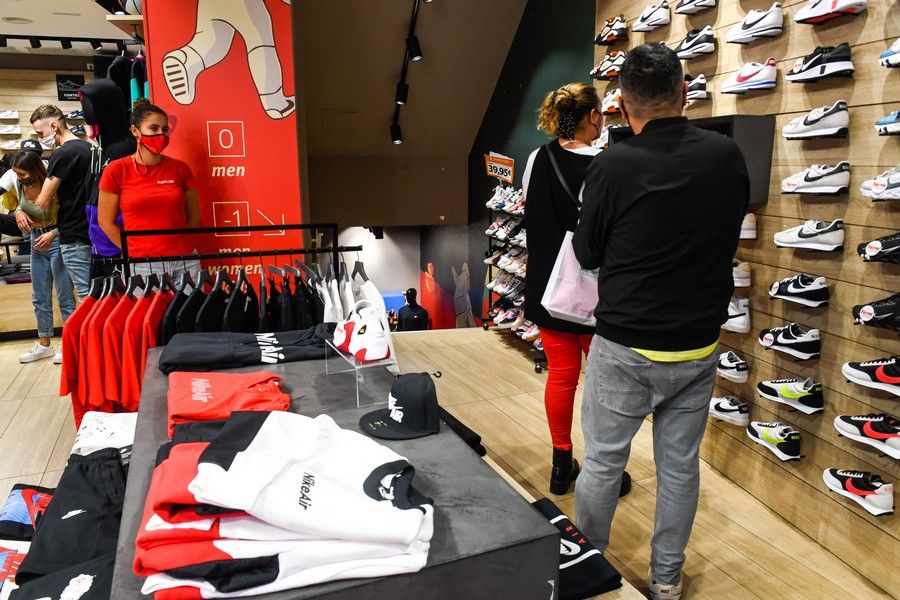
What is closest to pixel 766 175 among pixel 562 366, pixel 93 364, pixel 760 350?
pixel 760 350

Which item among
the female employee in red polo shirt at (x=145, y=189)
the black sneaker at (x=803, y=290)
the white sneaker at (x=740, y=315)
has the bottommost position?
the white sneaker at (x=740, y=315)

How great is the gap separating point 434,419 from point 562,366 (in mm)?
1104

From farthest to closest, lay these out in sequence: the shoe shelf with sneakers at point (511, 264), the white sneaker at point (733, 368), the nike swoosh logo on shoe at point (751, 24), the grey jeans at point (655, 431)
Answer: the shoe shelf with sneakers at point (511, 264)
the white sneaker at point (733, 368)
the nike swoosh logo on shoe at point (751, 24)
the grey jeans at point (655, 431)

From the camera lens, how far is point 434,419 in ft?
4.77

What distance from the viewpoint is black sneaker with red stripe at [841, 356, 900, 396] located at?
204cm

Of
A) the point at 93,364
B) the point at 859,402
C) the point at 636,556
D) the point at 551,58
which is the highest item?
the point at 551,58

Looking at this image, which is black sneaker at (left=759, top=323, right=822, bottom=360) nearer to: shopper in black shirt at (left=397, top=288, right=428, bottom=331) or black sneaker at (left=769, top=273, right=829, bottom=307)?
black sneaker at (left=769, top=273, right=829, bottom=307)

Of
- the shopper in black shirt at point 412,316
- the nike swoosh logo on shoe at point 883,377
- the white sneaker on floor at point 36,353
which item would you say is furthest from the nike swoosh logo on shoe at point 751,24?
the shopper in black shirt at point 412,316

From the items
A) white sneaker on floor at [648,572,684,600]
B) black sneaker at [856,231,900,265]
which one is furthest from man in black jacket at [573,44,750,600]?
black sneaker at [856,231,900,265]

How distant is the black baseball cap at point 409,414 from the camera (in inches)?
56.7

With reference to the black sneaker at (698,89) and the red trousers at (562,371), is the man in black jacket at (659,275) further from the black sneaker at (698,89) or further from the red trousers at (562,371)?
the black sneaker at (698,89)

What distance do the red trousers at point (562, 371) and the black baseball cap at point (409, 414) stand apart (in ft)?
3.42

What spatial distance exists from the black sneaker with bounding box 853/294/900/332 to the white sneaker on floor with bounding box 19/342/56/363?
5.14 m

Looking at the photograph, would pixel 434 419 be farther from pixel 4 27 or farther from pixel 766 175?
pixel 4 27
